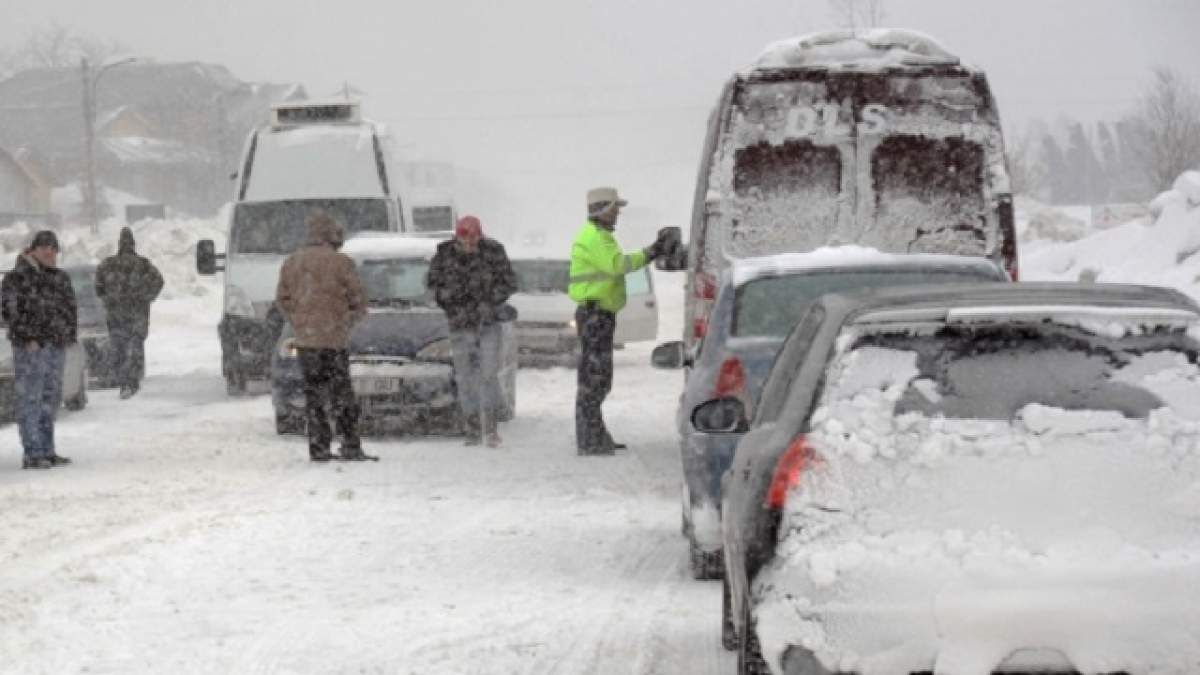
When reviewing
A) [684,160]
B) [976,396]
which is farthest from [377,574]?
[684,160]

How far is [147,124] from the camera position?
101188 millimetres

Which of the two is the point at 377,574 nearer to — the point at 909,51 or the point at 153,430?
the point at 909,51

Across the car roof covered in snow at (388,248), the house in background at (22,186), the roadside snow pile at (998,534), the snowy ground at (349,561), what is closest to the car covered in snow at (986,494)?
the roadside snow pile at (998,534)

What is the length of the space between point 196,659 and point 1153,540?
3.66m

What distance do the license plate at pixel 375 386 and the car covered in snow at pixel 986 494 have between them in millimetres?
9411

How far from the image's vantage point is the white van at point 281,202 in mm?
19188

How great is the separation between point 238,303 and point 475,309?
6.06 meters

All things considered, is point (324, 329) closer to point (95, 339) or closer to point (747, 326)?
point (747, 326)

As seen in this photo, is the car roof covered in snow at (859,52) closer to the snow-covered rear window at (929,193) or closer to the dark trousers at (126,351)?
the snow-covered rear window at (929,193)

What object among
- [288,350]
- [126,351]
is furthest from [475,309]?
[126,351]

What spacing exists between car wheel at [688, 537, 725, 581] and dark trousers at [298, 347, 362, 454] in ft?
16.8

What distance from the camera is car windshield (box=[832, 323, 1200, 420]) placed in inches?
186

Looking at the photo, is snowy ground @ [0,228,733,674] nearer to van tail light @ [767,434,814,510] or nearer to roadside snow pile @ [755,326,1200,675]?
van tail light @ [767,434,814,510]

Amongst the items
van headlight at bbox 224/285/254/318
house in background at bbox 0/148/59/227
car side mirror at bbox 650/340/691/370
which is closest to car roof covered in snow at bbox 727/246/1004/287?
car side mirror at bbox 650/340/691/370
